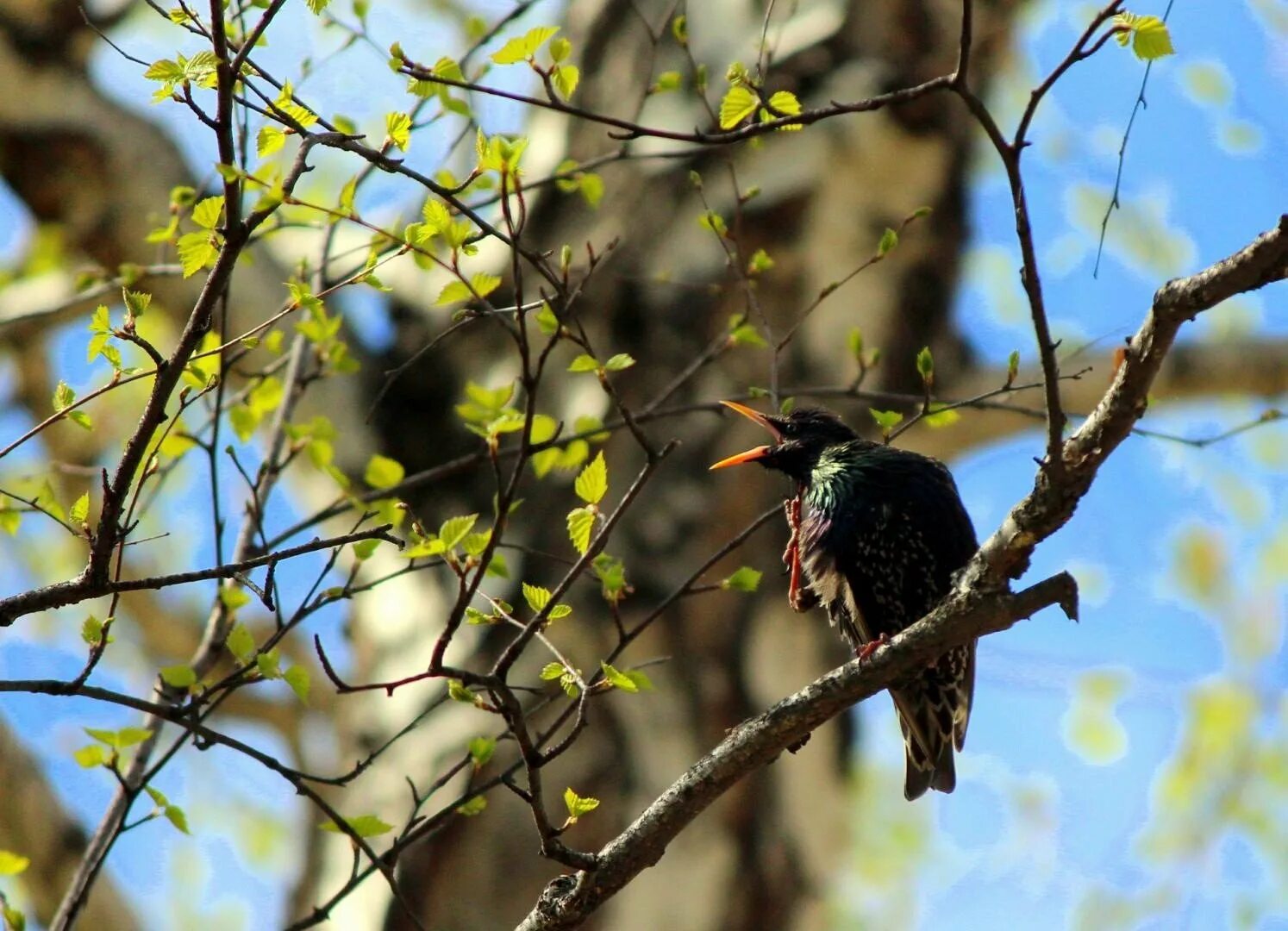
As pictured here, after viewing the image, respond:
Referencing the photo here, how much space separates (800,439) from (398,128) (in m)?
1.97

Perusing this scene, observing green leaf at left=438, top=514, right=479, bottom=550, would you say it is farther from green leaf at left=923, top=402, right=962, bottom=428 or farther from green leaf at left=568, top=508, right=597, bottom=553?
green leaf at left=923, top=402, right=962, bottom=428

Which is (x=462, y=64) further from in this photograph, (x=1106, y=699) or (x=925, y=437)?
(x=1106, y=699)

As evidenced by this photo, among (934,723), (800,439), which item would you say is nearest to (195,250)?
(800,439)

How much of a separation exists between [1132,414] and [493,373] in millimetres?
3331

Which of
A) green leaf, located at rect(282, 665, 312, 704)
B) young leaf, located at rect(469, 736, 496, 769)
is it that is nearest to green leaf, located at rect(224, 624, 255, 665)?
green leaf, located at rect(282, 665, 312, 704)

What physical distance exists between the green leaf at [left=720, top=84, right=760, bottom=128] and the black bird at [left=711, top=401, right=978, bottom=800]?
1.16 metres

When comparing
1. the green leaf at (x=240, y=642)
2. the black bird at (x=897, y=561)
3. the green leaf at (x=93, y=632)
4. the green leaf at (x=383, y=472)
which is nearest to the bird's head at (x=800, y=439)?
the black bird at (x=897, y=561)

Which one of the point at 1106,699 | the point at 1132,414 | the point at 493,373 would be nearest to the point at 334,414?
the point at 493,373

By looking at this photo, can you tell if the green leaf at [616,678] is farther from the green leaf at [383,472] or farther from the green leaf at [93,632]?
the green leaf at [383,472]

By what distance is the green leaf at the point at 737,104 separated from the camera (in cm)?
222

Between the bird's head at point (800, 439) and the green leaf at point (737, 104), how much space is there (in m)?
1.57

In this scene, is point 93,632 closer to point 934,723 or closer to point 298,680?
point 298,680

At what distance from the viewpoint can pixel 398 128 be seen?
2094 mm

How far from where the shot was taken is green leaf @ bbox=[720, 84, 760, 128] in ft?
7.28
